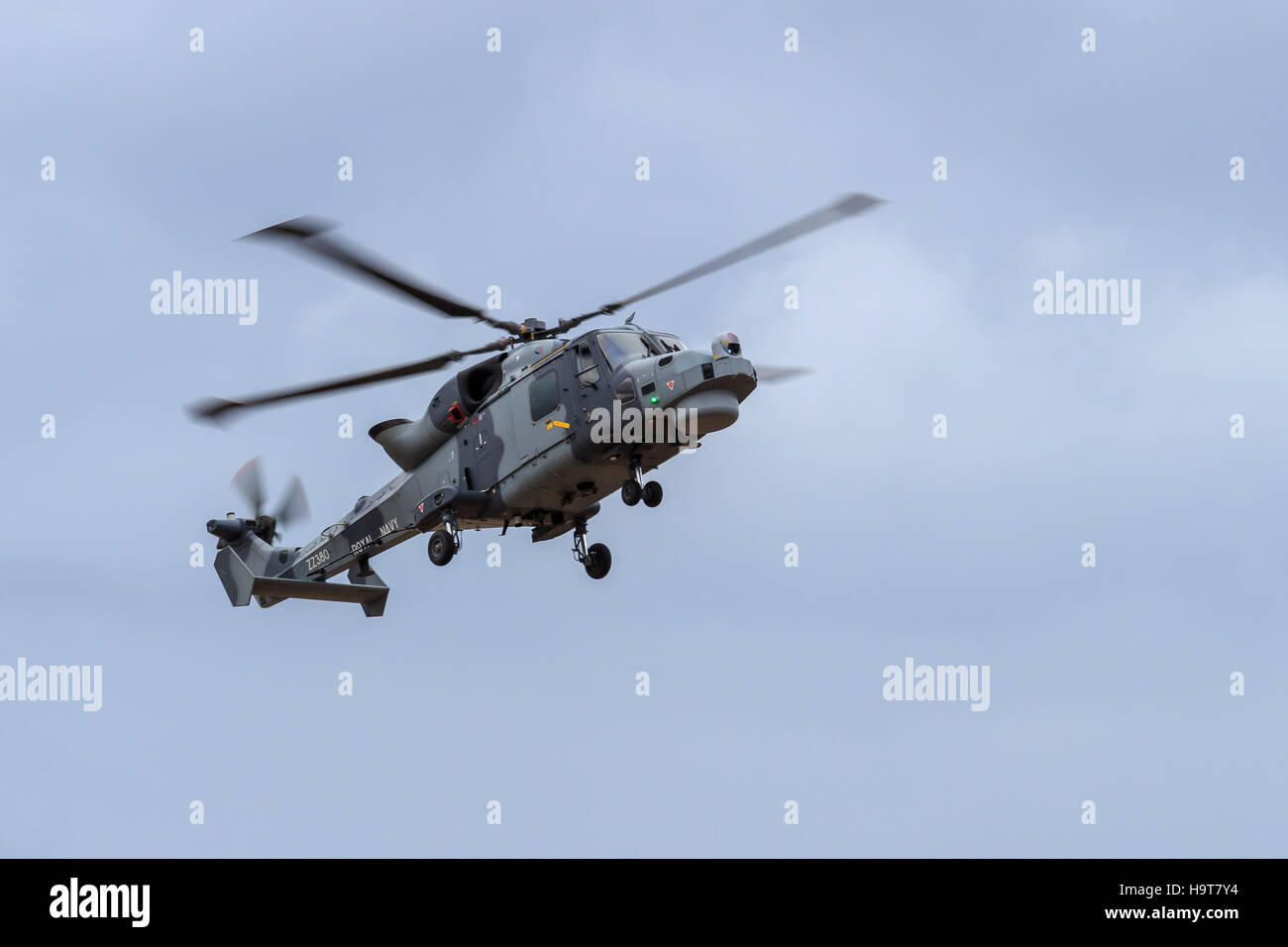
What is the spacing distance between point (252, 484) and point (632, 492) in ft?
41.4

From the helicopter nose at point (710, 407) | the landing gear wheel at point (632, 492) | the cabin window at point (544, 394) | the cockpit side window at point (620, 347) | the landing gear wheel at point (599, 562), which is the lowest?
the landing gear wheel at point (599, 562)

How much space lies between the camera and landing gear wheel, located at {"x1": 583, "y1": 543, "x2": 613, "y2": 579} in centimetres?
3453

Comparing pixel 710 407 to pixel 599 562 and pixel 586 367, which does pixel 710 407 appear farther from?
pixel 599 562

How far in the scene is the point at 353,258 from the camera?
29344 millimetres

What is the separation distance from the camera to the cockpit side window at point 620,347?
3191 cm

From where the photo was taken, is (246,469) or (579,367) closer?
(579,367)

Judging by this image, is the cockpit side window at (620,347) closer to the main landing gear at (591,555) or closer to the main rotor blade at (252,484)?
the main landing gear at (591,555)

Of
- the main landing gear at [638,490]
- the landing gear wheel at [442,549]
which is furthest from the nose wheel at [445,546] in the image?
the main landing gear at [638,490]

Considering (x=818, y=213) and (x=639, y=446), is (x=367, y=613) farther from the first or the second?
(x=818, y=213)

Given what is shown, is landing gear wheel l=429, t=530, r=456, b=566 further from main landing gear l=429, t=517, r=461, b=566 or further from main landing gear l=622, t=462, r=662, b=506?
main landing gear l=622, t=462, r=662, b=506

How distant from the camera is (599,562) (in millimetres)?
34531

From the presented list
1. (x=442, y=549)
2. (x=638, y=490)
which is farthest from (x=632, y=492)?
(x=442, y=549)

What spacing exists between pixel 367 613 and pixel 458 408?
6.48m
